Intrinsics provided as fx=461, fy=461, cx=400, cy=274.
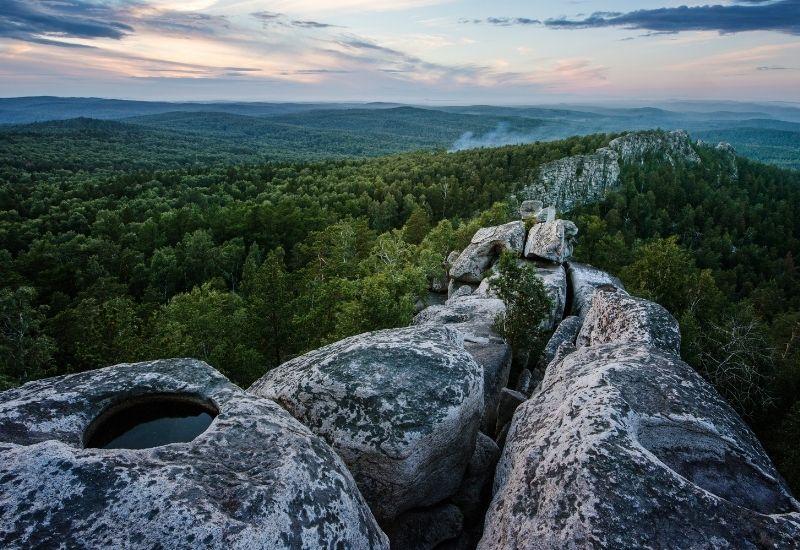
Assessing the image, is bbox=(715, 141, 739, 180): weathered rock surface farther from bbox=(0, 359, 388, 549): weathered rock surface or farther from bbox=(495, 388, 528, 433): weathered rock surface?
bbox=(0, 359, 388, 549): weathered rock surface

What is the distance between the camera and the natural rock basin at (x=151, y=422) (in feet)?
24.8

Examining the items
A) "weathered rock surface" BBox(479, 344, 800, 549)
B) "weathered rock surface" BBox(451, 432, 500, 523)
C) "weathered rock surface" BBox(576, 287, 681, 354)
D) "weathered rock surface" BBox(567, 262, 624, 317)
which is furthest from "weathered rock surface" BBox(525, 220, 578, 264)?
"weathered rock surface" BBox(451, 432, 500, 523)

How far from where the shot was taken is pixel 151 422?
319 inches

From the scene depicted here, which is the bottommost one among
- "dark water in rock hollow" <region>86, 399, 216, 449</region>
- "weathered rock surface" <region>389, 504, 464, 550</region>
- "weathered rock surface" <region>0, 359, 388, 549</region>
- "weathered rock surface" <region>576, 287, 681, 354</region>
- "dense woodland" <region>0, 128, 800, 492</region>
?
"dense woodland" <region>0, 128, 800, 492</region>

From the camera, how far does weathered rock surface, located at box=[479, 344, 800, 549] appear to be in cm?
663

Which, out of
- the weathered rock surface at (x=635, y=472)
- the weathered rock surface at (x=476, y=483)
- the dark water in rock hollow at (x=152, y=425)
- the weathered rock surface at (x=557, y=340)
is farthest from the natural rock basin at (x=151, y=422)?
the weathered rock surface at (x=557, y=340)

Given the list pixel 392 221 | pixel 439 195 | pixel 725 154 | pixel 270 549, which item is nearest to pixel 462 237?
pixel 392 221

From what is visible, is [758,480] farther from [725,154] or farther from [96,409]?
[725,154]

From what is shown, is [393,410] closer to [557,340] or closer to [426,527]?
[426,527]

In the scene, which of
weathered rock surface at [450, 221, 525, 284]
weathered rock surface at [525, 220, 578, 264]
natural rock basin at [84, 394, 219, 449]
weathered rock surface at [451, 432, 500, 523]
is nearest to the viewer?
natural rock basin at [84, 394, 219, 449]

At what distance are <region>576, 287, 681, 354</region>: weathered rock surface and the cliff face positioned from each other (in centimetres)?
10647

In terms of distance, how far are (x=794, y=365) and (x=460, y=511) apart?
16742 mm

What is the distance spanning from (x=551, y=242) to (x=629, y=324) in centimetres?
2398

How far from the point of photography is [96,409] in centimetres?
758
